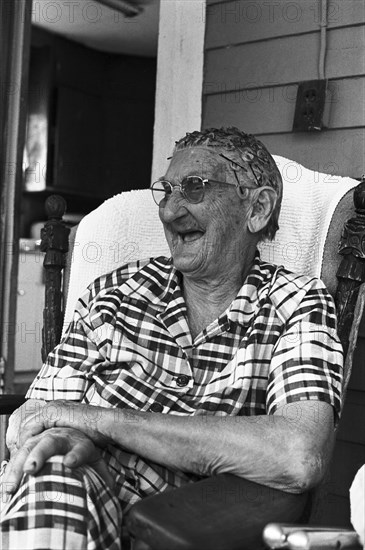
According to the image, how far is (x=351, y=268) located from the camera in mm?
1827

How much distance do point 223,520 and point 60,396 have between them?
676mm

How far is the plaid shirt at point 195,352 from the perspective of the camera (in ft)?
5.17

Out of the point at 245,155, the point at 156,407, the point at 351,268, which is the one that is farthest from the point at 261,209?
the point at 156,407

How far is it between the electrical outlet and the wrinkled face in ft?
2.32

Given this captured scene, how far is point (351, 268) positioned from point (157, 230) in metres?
0.59

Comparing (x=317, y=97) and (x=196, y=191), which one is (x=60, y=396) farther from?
(x=317, y=97)

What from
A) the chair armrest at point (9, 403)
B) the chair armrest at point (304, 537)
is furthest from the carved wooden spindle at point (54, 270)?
the chair armrest at point (304, 537)

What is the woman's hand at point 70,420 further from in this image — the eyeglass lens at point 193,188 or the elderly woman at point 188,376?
the eyeglass lens at point 193,188

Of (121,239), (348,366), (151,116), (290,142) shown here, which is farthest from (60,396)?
(151,116)

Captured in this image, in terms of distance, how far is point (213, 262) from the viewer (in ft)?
5.68

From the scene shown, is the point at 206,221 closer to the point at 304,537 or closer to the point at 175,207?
the point at 175,207

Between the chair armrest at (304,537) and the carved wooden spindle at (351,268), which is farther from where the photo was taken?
the carved wooden spindle at (351,268)

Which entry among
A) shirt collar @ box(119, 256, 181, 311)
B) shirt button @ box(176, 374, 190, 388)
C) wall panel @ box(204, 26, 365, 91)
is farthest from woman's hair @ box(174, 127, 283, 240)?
wall panel @ box(204, 26, 365, 91)

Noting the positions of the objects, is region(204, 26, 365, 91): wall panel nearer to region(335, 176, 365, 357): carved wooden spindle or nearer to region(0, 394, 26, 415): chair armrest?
region(335, 176, 365, 357): carved wooden spindle
